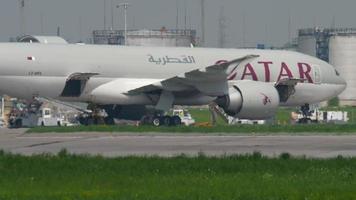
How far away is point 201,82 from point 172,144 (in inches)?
731

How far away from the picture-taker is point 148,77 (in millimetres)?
57031

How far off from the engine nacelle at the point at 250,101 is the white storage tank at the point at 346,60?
79.8 m

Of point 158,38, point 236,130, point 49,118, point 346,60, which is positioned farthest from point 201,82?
point 346,60

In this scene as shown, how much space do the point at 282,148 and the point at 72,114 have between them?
136 feet

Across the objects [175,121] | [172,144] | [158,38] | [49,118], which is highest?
[158,38]

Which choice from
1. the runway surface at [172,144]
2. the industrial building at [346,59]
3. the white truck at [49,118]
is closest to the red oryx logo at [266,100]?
the runway surface at [172,144]

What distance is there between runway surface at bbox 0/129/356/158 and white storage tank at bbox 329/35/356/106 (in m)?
94.1

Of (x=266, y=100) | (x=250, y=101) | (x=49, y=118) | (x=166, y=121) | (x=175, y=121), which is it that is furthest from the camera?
(x=49, y=118)

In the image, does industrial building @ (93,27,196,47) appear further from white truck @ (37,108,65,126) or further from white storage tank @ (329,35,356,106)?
white truck @ (37,108,65,126)

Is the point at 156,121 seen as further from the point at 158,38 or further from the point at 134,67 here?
the point at 158,38

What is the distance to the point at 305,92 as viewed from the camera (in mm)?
60875

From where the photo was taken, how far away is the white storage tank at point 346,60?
5325 inches

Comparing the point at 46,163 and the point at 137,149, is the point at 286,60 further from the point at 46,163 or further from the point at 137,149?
the point at 46,163

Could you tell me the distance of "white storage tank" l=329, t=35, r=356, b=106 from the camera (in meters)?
Result: 135
